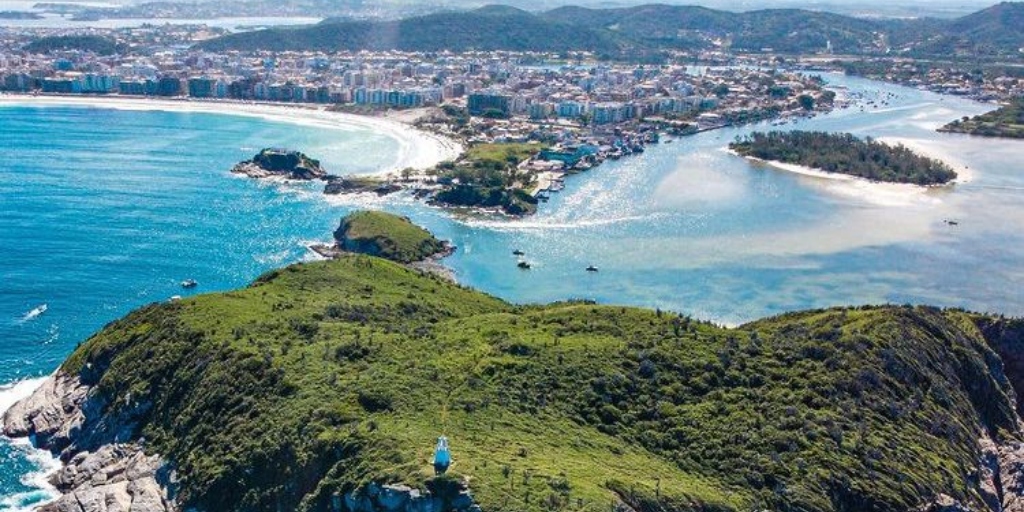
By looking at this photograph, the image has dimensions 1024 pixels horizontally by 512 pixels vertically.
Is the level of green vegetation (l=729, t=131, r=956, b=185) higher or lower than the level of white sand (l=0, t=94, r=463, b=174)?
higher

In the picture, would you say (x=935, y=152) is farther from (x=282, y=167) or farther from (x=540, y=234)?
(x=282, y=167)

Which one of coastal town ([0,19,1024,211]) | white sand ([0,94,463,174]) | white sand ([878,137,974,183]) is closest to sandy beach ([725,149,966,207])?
white sand ([878,137,974,183])

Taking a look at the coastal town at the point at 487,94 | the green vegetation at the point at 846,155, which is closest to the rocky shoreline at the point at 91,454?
the coastal town at the point at 487,94

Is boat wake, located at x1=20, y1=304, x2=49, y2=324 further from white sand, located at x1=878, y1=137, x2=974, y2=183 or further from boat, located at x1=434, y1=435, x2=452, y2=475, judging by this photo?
white sand, located at x1=878, y1=137, x2=974, y2=183

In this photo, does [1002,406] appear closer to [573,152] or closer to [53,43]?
[573,152]

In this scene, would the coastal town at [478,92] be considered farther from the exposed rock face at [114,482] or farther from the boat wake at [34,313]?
the exposed rock face at [114,482]

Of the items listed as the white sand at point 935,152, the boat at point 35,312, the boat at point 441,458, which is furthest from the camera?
the white sand at point 935,152

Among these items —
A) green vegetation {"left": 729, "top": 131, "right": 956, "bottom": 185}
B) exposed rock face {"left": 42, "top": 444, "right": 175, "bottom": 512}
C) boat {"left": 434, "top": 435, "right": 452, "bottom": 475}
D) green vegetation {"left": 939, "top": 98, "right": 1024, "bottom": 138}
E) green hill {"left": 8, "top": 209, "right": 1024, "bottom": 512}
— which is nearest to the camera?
boat {"left": 434, "top": 435, "right": 452, "bottom": 475}
